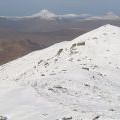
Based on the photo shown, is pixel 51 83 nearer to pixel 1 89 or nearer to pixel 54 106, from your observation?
pixel 1 89

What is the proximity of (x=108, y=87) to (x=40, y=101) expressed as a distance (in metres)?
5.28

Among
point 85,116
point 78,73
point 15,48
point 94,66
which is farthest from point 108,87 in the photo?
point 15,48

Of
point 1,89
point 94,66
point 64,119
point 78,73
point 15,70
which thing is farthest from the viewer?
point 15,70

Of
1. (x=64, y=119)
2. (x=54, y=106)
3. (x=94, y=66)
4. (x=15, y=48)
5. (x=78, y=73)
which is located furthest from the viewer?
(x=15, y=48)

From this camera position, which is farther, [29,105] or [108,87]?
[108,87]

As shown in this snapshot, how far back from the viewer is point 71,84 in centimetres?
1728

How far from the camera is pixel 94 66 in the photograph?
819 inches

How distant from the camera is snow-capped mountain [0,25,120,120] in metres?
12.2

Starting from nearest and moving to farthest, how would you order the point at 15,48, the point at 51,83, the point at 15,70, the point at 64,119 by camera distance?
the point at 64,119
the point at 51,83
the point at 15,70
the point at 15,48

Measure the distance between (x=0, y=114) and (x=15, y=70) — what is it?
45.9 ft

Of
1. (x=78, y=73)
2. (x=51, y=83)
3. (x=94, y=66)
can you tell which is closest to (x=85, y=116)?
(x=51, y=83)

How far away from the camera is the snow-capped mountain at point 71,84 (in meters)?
12.2

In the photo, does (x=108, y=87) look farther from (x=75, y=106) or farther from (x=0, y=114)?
(x=0, y=114)

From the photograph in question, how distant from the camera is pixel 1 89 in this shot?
14977 mm
